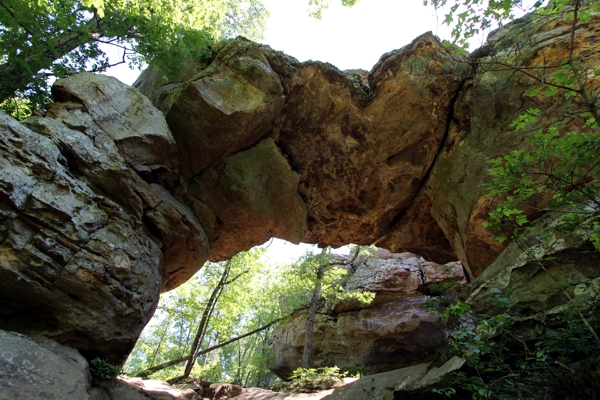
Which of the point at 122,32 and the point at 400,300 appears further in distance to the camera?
the point at 400,300

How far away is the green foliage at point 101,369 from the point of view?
19.4 ft

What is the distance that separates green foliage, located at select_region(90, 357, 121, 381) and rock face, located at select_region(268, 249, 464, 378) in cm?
1116

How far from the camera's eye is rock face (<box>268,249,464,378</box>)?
52.9ft

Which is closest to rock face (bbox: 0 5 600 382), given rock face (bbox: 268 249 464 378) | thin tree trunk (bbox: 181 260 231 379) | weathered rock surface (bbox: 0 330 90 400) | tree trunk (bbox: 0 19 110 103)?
weathered rock surface (bbox: 0 330 90 400)

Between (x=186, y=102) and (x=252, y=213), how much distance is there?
351 centimetres

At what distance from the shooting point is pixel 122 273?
630 cm

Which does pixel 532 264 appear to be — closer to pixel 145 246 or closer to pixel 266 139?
pixel 266 139

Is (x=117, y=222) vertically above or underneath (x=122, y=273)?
above

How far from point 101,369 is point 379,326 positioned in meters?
13.3

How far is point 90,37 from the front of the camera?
761cm

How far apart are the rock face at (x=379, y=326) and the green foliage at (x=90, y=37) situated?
13714 mm

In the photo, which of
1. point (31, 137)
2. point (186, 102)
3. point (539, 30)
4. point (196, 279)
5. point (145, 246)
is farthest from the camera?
point (196, 279)

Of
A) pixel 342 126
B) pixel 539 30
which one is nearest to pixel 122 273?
pixel 342 126

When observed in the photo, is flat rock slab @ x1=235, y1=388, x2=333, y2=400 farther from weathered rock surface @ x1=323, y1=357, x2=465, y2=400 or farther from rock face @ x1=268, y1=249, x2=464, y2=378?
rock face @ x1=268, y1=249, x2=464, y2=378
